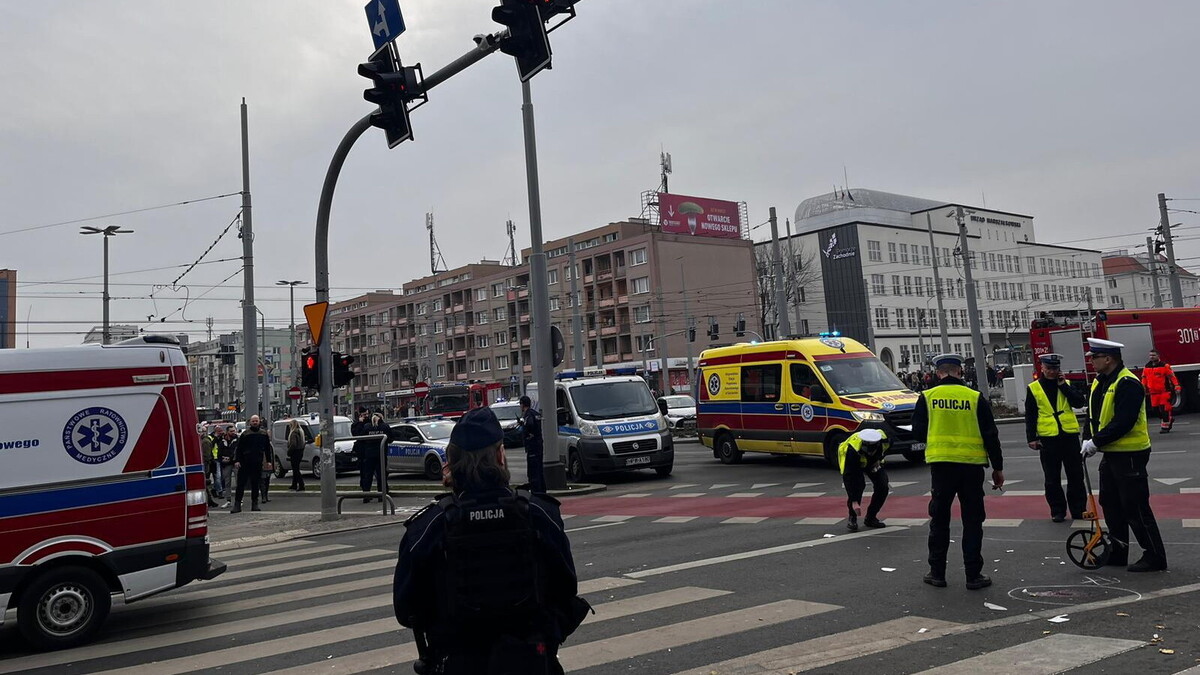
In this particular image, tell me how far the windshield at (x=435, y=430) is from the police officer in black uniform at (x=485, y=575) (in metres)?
21.6

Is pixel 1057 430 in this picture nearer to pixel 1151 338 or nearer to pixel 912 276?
pixel 1151 338

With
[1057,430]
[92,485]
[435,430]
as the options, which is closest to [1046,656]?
[1057,430]

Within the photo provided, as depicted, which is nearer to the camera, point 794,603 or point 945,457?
point 794,603

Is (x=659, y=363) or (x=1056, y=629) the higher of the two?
(x=659, y=363)

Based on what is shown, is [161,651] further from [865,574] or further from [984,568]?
[984,568]

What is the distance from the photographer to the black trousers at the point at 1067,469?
9.91 metres

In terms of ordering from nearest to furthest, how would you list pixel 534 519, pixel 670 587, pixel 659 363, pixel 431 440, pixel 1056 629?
pixel 534 519, pixel 1056 629, pixel 670 587, pixel 431 440, pixel 659 363

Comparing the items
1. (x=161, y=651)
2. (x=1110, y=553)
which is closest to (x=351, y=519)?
(x=161, y=651)

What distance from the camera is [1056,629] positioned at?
5750 millimetres

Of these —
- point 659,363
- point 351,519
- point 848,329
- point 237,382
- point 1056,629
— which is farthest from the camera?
point 237,382

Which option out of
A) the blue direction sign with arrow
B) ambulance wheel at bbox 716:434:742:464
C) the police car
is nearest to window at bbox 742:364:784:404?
ambulance wheel at bbox 716:434:742:464

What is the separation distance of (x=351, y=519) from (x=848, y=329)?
73.9m

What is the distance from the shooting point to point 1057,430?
32.6 feet

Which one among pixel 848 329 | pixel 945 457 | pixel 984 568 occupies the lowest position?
pixel 984 568
